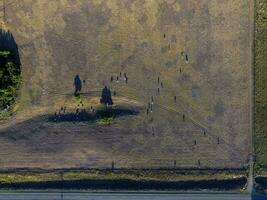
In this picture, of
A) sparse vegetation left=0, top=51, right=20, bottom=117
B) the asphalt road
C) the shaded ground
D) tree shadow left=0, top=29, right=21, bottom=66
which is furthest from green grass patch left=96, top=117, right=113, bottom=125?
tree shadow left=0, top=29, right=21, bottom=66

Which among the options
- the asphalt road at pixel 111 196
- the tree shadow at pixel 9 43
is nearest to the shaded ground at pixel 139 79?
the tree shadow at pixel 9 43

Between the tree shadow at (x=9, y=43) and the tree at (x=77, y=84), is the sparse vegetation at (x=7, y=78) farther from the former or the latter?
the tree at (x=77, y=84)

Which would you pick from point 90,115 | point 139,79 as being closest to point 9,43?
point 90,115

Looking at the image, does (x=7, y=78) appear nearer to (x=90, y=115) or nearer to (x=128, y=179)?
(x=90, y=115)

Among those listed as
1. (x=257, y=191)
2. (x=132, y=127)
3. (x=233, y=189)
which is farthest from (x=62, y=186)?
(x=257, y=191)

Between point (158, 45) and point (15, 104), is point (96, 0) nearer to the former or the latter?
point (158, 45)

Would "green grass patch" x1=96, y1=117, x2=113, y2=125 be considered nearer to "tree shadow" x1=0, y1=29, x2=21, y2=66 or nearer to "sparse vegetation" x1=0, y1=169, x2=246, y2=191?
"sparse vegetation" x1=0, y1=169, x2=246, y2=191
